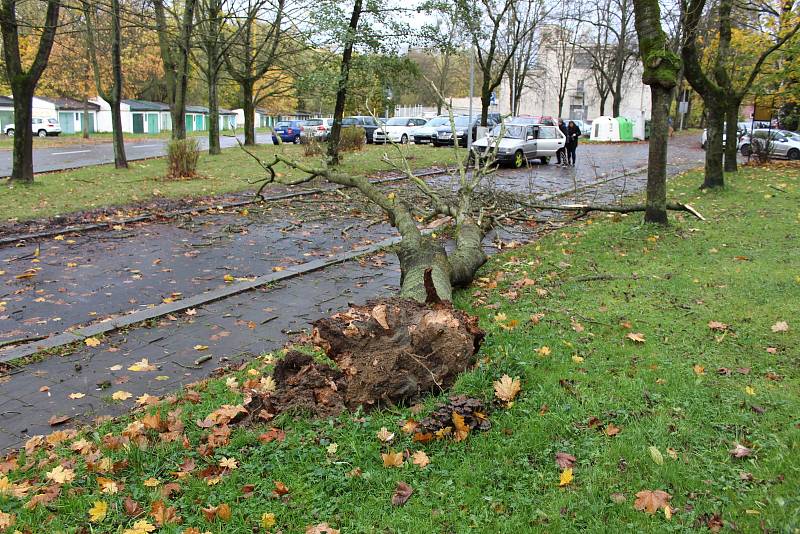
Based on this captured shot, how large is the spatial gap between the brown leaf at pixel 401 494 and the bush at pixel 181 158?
14.3 metres

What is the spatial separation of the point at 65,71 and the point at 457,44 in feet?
111

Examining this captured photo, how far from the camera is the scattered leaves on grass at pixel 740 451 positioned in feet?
10.5

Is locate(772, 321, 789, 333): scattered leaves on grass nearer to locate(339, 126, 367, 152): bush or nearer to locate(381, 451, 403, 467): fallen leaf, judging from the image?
locate(381, 451, 403, 467): fallen leaf

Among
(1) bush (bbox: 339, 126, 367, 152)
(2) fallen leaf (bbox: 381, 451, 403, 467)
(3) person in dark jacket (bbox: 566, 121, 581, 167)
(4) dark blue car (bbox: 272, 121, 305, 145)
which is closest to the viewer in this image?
(2) fallen leaf (bbox: 381, 451, 403, 467)

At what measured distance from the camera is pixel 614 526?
2766mm

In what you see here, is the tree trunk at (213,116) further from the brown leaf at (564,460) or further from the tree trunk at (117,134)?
the brown leaf at (564,460)

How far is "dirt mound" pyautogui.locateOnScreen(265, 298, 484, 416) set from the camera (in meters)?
4.03

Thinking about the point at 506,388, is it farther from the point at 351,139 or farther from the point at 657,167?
the point at 351,139

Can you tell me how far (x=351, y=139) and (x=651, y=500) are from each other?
23.9 metres

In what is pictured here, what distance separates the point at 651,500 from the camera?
290 centimetres

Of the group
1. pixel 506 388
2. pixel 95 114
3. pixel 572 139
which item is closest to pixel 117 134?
pixel 572 139

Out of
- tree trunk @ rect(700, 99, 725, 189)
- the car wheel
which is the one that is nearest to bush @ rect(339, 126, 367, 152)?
the car wheel

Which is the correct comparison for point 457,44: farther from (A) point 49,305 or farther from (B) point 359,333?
(B) point 359,333

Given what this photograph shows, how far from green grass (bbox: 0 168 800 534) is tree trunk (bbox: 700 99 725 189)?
9451mm
